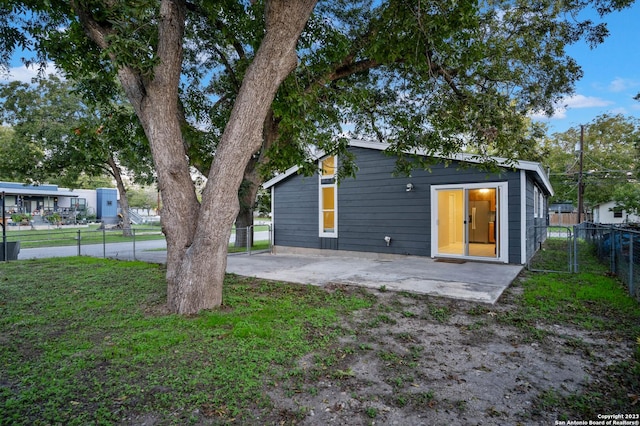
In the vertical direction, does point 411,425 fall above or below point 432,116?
below

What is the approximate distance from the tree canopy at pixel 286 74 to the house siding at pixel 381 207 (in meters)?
1.63

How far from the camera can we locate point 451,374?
2.83m

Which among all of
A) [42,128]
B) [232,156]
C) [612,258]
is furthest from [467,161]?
[42,128]

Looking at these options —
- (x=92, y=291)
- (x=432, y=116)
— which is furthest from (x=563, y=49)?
(x=92, y=291)

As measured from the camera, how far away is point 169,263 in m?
4.46

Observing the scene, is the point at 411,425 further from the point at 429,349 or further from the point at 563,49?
the point at 563,49

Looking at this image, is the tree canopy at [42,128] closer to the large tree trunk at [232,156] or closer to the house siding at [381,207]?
the house siding at [381,207]

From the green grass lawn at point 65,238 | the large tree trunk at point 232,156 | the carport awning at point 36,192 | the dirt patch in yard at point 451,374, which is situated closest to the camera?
the dirt patch in yard at point 451,374

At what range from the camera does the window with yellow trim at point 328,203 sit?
1053cm

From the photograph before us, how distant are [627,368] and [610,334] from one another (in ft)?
3.26

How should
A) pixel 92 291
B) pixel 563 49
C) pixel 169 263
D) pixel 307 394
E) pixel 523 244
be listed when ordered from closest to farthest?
pixel 307 394 < pixel 169 263 < pixel 92 291 < pixel 563 49 < pixel 523 244

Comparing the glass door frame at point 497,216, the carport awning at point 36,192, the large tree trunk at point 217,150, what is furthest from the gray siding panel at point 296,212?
the carport awning at point 36,192

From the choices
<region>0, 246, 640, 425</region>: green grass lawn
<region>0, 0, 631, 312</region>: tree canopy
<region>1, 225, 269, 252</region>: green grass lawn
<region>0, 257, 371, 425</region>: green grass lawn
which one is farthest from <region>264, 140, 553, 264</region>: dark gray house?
<region>0, 257, 371, 425</region>: green grass lawn

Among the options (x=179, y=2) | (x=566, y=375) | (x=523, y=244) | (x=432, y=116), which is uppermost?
(x=179, y=2)
